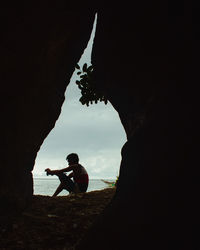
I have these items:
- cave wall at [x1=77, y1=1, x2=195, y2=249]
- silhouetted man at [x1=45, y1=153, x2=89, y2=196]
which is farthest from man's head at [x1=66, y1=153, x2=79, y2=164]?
cave wall at [x1=77, y1=1, x2=195, y2=249]

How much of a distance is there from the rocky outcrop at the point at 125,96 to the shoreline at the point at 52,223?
595 millimetres

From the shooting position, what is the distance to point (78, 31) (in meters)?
5.97

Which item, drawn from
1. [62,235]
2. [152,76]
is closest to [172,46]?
[152,76]

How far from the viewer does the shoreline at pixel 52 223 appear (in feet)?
12.0

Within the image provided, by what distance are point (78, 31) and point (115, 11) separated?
119 centimetres

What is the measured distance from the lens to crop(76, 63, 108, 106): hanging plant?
315 inches

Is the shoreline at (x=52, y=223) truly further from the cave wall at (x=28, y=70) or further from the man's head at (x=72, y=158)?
the man's head at (x=72, y=158)

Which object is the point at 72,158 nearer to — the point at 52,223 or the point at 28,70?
the point at 52,223

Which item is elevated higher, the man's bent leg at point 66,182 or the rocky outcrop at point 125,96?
the rocky outcrop at point 125,96

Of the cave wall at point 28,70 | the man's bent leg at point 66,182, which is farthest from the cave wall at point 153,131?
the man's bent leg at point 66,182

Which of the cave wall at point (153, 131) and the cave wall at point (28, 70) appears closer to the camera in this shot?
the cave wall at point (153, 131)

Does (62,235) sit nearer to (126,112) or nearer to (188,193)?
(188,193)

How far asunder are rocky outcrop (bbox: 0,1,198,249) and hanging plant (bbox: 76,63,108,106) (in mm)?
1241

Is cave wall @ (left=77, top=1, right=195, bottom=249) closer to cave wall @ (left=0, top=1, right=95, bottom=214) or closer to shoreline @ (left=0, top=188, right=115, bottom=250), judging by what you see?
shoreline @ (left=0, top=188, right=115, bottom=250)
